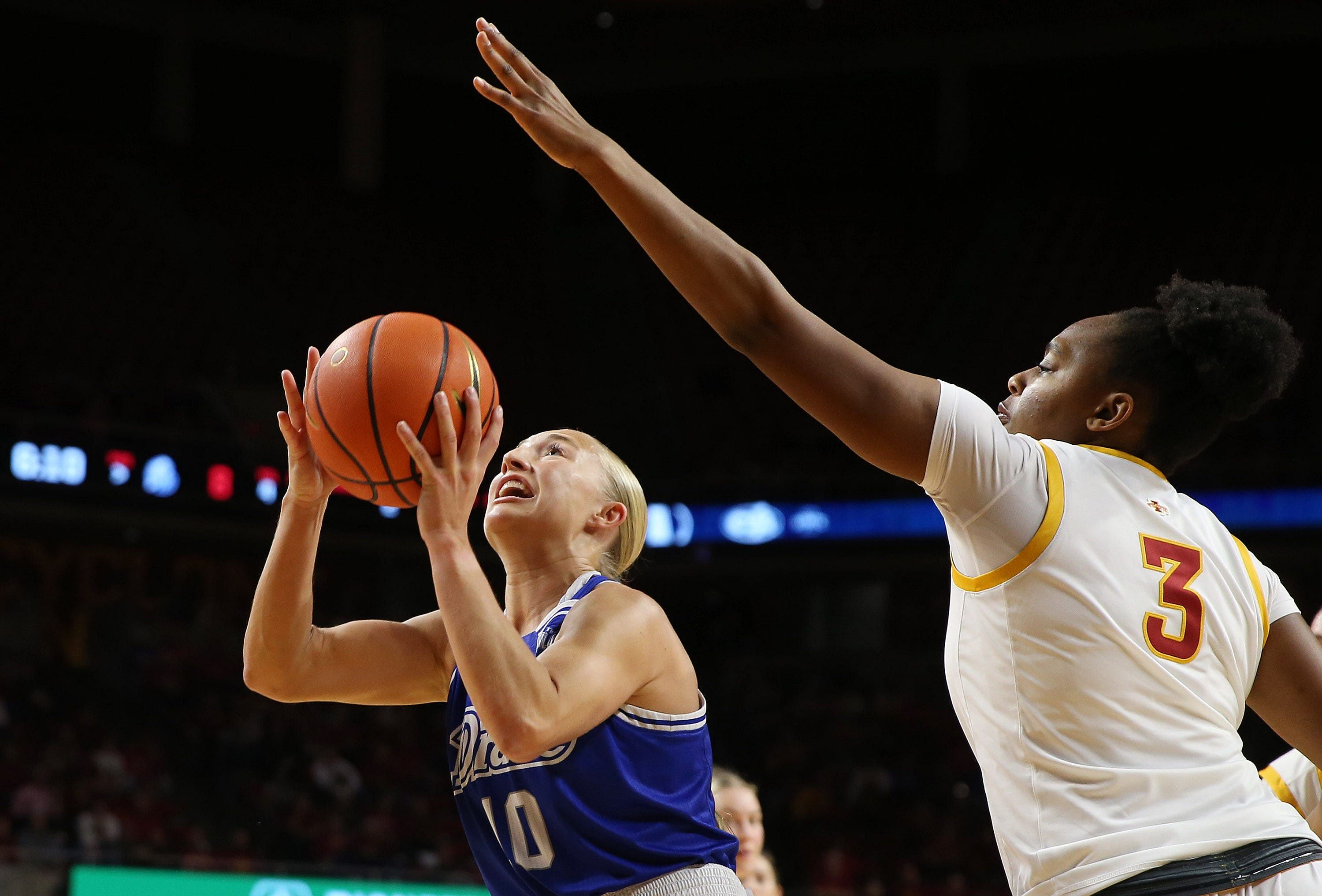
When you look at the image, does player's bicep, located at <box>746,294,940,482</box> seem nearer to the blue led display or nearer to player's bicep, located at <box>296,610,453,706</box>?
player's bicep, located at <box>296,610,453,706</box>

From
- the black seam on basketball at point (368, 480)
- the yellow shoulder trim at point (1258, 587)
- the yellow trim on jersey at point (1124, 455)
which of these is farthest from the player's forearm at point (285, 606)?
the yellow shoulder trim at point (1258, 587)

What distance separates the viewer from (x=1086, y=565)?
212cm

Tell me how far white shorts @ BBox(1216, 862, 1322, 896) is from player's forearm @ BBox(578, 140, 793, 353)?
112 cm

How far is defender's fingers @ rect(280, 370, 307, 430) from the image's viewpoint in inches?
109

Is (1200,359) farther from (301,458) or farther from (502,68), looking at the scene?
(301,458)

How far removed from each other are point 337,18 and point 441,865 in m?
11.9

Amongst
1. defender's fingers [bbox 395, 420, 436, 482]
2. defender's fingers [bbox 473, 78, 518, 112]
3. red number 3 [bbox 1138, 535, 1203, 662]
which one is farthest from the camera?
defender's fingers [bbox 395, 420, 436, 482]

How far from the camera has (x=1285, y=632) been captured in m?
2.42

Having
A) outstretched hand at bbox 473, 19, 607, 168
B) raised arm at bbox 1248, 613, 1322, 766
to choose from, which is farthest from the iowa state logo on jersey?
raised arm at bbox 1248, 613, 1322, 766

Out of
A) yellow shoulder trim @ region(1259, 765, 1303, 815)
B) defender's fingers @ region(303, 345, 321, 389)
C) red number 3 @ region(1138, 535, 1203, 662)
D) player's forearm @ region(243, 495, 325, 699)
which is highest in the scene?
defender's fingers @ region(303, 345, 321, 389)

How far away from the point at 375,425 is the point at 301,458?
0.23m

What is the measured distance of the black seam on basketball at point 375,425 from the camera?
8.89 feet

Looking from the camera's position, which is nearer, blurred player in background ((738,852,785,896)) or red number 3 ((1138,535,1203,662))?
red number 3 ((1138,535,1203,662))

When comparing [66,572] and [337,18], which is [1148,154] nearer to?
[337,18]
